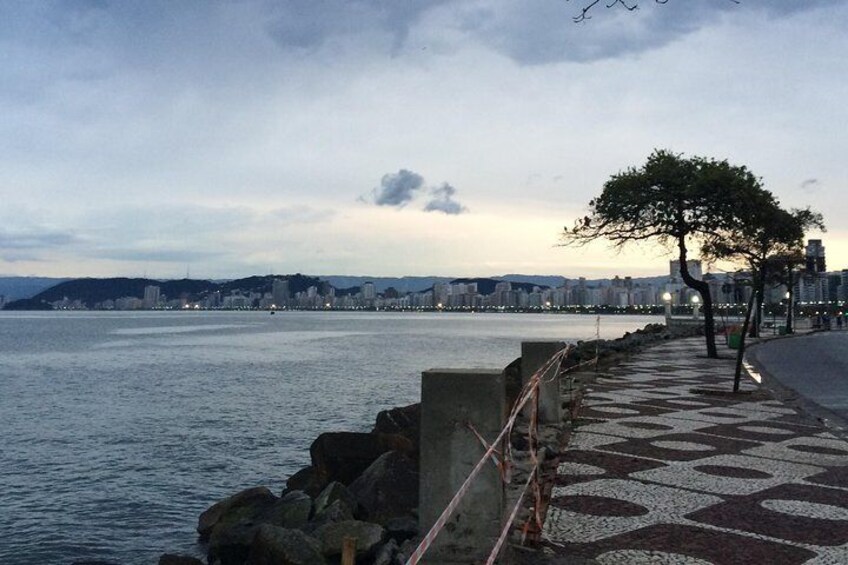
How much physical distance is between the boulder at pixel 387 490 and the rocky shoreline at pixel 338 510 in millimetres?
14

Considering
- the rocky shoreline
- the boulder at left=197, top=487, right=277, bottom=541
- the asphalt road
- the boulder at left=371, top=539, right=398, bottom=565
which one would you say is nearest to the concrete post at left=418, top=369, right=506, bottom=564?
the rocky shoreline

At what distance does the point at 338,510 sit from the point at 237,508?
359cm

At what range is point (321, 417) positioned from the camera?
2880cm

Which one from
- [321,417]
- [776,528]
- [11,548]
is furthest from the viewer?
[321,417]

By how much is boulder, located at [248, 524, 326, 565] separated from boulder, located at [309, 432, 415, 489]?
190 inches

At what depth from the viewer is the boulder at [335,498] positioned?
32.2 feet

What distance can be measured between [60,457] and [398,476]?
1628cm

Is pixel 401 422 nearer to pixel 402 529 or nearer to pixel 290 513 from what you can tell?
pixel 290 513

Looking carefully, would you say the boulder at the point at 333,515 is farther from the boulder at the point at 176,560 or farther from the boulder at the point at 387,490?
the boulder at the point at 176,560

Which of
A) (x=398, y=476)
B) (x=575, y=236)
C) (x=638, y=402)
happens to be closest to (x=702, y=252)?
(x=575, y=236)

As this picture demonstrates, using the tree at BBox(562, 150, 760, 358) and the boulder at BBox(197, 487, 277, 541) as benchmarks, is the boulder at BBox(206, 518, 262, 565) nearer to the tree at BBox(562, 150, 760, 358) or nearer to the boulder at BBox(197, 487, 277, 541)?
the boulder at BBox(197, 487, 277, 541)

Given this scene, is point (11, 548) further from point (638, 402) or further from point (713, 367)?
point (713, 367)

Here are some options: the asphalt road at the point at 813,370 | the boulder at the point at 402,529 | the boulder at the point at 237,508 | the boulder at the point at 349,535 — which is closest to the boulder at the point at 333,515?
the boulder at the point at 349,535

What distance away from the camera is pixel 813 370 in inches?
892
